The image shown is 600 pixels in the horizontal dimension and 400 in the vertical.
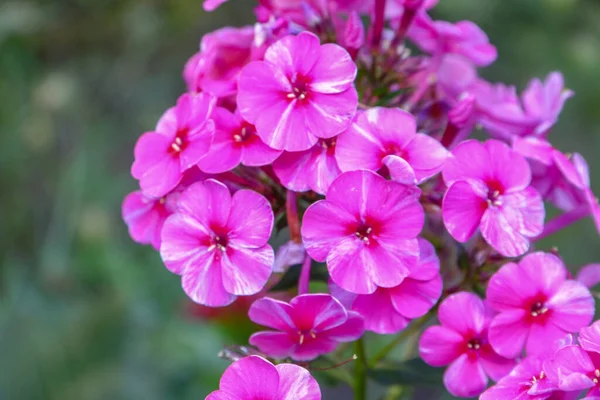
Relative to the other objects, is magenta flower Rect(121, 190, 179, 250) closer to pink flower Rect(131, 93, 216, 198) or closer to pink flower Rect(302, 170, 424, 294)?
pink flower Rect(131, 93, 216, 198)

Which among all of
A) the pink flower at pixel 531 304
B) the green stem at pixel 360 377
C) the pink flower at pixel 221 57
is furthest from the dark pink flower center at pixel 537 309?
the pink flower at pixel 221 57

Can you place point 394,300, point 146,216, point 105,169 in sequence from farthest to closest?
point 105,169, point 146,216, point 394,300

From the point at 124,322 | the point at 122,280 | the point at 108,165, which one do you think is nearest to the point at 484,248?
the point at 124,322

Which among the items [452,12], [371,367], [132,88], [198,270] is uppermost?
[198,270]

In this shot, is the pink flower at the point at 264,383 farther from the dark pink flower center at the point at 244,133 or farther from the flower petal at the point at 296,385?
the dark pink flower center at the point at 244,133

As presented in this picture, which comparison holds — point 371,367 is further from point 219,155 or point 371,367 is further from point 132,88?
point 132,88

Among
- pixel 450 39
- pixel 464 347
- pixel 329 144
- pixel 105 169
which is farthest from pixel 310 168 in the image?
pixel 105 169

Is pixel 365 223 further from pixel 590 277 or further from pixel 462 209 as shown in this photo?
pixel 590 277
